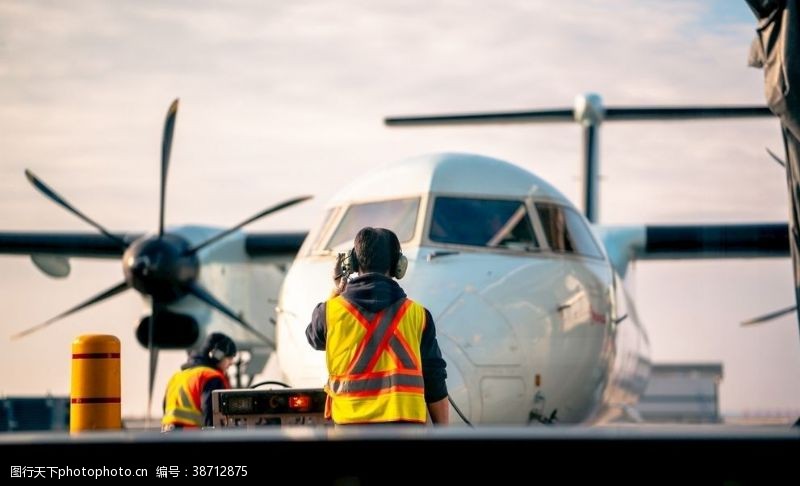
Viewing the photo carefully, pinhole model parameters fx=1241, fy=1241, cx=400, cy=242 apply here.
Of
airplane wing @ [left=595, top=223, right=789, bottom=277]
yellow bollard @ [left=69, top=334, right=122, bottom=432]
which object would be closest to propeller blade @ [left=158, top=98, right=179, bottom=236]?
airplane wing @ [left=595, top=223, right=789, bottom=277]

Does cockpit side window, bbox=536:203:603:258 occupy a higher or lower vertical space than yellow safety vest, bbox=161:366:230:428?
higher

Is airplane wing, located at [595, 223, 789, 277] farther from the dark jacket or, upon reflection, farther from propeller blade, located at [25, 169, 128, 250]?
the dark jacket

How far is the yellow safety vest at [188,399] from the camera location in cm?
889

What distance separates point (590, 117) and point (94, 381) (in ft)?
45.3

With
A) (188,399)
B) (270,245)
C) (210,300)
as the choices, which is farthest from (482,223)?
(270,245)

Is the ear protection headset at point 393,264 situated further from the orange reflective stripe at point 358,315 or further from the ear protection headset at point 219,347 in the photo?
the ear protection headset at point 219,347

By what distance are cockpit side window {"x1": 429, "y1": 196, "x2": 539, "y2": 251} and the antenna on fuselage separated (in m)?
9.15

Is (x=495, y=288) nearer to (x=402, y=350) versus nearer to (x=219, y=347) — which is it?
(x=219, y=347)

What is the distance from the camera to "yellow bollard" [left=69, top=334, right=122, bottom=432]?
6227 mm

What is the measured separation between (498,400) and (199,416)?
2.33m

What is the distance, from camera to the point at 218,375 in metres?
8.89

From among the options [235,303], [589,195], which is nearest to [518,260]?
[235,303]

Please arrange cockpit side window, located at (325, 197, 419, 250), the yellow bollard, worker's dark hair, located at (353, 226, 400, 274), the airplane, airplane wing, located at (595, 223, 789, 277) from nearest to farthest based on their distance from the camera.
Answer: worker's dark hair, located at (353, 226, 400, 274)
the yellow bollard
the airplane
cockpit side window, located at (325, 197, 419, 250)
airplane wing, located at (595, 223, 789, 277)

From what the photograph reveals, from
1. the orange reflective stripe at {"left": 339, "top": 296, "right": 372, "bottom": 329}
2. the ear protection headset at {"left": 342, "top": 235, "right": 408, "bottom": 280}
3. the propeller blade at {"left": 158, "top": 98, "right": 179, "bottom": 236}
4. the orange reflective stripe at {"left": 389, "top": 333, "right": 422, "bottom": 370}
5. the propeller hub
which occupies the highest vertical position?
the propeller blade at {"left": 158, "top": 98, "right": 179, "bottom": 236}
